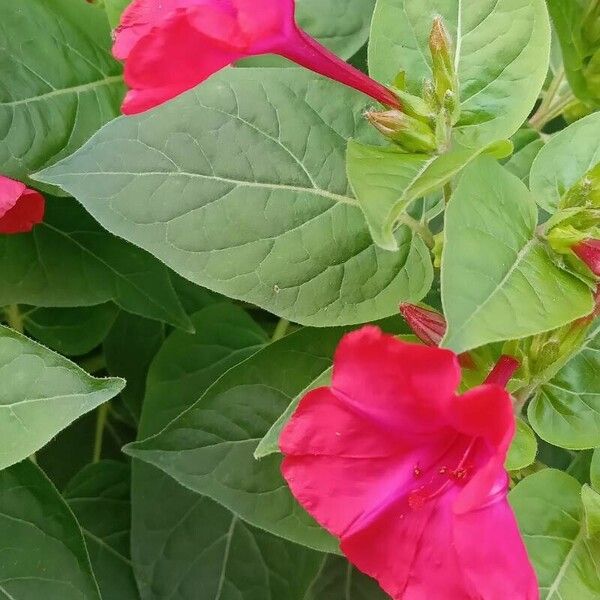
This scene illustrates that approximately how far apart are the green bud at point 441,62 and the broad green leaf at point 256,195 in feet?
0.35

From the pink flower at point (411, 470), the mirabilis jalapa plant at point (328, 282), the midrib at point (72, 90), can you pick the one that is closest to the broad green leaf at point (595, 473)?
the mirabilis jalapa plant at point (328, 282)

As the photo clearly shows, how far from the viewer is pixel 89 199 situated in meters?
0.71

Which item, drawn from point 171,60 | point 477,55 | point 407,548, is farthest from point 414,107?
point 407,548

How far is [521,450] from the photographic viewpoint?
0.69 meters

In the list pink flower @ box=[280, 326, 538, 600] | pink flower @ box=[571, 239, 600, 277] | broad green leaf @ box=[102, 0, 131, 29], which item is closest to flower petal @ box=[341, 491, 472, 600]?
pink flower @ box=[280, 326, 538, 600]

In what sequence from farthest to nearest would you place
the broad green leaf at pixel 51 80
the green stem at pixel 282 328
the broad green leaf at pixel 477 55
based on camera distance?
the green stem at pixel 282 328
the broad green leaf at pixel 51 80
the broad green leaf at pixel 477 55

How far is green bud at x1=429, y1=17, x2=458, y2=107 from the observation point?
2.18 ft

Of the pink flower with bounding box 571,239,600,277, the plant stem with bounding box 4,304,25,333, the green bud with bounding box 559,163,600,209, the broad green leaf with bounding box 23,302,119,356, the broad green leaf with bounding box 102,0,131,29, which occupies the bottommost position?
the broad green leaf with bounding box 23,302,119,356

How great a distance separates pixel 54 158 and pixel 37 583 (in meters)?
0.45

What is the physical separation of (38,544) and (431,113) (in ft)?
1.93

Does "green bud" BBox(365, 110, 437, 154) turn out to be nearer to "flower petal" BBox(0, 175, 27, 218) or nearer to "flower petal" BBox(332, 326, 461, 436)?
"flower petal" BBox(332, 326, 461, 436)

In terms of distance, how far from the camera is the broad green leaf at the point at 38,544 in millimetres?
818

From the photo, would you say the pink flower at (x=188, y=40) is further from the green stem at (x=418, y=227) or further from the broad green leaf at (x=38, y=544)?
the broad green leaf at (x=38, y=544)

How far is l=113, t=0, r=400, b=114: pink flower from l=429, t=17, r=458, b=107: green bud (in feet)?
0.43
